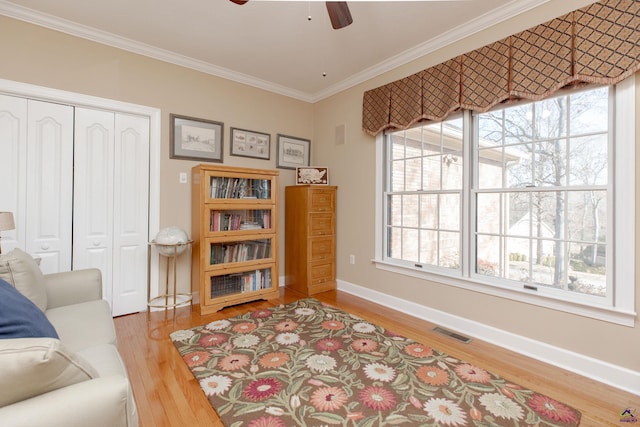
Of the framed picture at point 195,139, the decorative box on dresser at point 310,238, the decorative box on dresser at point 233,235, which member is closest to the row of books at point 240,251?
the decorative box on dresser at point 233,235

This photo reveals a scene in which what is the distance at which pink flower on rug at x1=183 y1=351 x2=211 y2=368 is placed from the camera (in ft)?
6.71

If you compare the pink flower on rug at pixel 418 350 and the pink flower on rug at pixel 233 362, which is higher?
the pink flower on rug at pixel 418 350

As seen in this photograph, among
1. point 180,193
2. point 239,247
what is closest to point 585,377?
point 239,247

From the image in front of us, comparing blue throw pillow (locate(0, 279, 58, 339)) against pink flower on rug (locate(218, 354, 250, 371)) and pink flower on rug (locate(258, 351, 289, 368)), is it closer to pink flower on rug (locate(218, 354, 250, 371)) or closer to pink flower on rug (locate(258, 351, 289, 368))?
pink flower on rug (locate(218, 354, 250, 371))

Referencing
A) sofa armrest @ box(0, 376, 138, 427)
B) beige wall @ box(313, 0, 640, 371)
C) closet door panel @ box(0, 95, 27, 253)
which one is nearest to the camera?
sofa armrest @ box(0, 376, 138, 427)

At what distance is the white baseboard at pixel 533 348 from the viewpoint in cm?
186

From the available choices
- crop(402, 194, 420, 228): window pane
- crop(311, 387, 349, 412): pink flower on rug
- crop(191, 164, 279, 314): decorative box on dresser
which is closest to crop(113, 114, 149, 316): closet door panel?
crop(191, 164, 279, 314): decorative box on dresser

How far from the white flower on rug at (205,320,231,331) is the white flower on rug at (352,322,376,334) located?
1.19m

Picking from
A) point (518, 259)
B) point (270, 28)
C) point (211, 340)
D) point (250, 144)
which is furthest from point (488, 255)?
point (250, 144)

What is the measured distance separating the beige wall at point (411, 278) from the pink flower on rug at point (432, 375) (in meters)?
0.82

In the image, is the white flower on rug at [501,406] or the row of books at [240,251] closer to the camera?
the white flower on rug at [501,406]

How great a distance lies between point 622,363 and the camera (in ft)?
6.12

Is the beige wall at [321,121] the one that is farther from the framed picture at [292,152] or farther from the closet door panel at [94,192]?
the closet door panel at [94,192]

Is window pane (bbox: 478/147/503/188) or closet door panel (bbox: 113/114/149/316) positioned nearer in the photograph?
window pane (bbox: 478/147/503/188)
